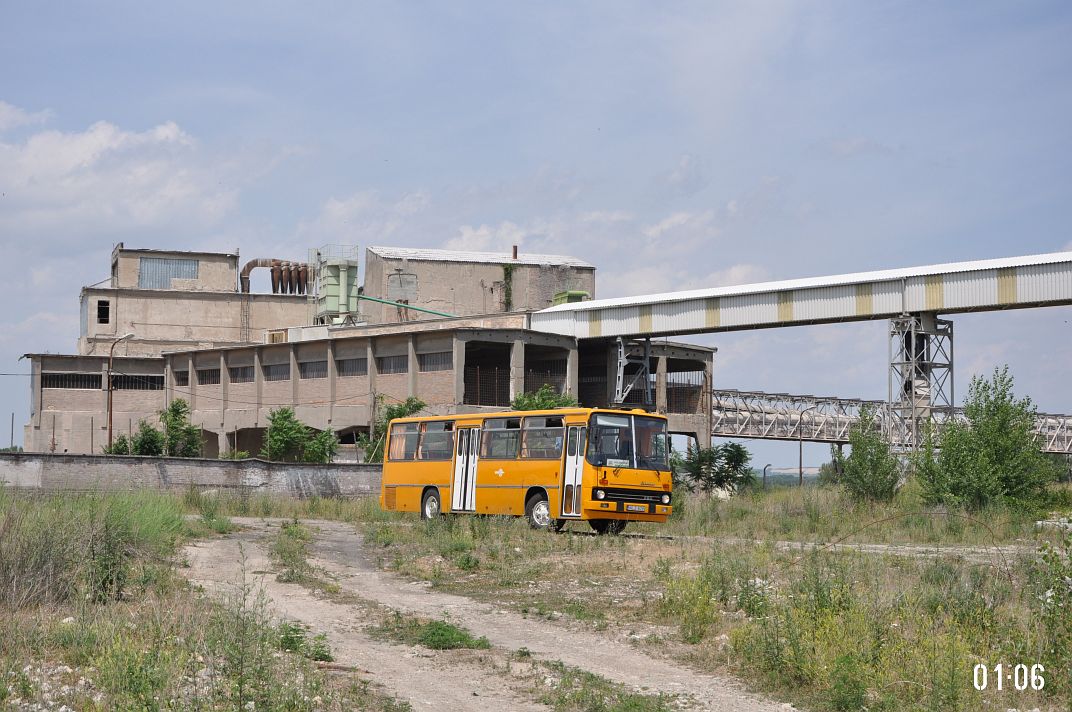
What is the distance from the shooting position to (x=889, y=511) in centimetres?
2888

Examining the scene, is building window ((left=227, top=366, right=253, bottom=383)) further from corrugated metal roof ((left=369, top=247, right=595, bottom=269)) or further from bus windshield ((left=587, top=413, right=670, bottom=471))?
bus windshield ((left=587, top=413, right=670, bottom=471))

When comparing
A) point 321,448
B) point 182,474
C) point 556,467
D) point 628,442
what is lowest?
point 182,474

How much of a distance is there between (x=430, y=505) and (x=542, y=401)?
2139 centimetres

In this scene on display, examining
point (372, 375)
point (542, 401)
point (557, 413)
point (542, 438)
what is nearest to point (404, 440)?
point (542, 438)

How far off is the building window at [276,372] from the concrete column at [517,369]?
47.5 feet

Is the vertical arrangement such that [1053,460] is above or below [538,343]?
below

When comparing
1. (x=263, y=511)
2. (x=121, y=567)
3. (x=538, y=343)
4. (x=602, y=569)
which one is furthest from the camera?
(x=538, y=343)

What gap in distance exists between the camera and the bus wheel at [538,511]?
24453 mm

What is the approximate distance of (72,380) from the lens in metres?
71.9

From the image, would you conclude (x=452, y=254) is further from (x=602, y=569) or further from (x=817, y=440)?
(x=602, y=569)

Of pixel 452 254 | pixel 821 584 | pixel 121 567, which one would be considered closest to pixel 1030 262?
pixel 821 584

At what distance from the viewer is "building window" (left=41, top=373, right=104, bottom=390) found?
71.5 meters

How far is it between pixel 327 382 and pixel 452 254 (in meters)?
17.0

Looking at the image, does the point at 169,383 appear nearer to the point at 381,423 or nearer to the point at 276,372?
the point at 276,372
